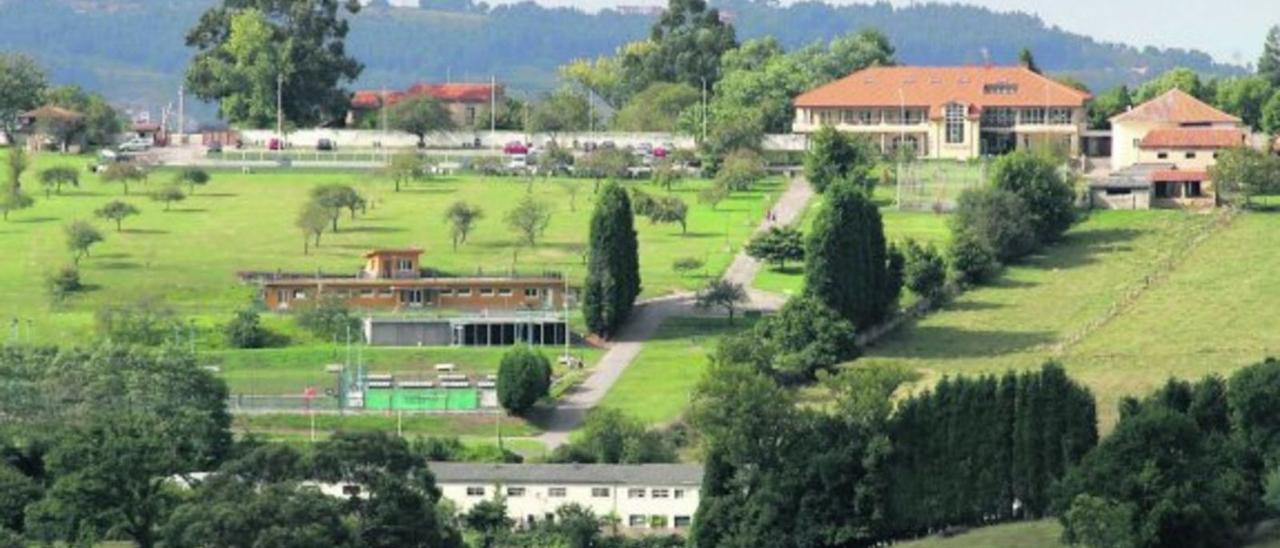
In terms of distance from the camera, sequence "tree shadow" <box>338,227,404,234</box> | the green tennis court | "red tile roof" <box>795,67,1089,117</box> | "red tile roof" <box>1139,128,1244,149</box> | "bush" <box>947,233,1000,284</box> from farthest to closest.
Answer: "red tile roof" <box>795,67,1089,117</box> < "red tile roof" <box>1139,128,1244,149</box> < "tree shadow" <box>338,227,404,234</box> < "bush" <box>947,233,1000,284</box> < the green tennis court

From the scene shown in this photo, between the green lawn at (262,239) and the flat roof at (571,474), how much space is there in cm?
1339

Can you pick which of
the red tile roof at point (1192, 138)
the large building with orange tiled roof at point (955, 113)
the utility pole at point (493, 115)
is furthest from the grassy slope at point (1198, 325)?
the utility pole at point (493, 115)

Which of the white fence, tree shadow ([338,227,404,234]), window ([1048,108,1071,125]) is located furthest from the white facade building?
the white fence

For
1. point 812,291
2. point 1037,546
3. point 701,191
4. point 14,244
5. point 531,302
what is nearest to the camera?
point 1037,546

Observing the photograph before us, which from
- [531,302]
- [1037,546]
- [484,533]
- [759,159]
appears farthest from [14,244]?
[1037,546]

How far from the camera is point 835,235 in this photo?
256 feet

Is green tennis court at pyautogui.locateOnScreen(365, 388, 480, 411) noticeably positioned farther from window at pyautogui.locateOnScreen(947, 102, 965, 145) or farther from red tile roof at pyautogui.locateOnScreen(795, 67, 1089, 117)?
red tile roof at pyautogui.locateOnScreen(795, 67, 1089, 117)

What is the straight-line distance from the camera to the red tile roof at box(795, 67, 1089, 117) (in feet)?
363

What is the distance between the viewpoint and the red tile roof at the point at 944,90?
11056 centimetres

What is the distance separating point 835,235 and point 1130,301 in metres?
7.87

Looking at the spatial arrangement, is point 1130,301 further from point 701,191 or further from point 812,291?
point 701,191

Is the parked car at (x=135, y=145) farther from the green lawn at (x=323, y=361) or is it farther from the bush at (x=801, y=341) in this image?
the bush at (x=801, y=341)

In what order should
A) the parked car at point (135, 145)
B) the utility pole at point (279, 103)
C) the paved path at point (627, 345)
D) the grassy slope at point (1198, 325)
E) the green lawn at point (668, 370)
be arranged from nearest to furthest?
the paved path at point (627, 345)
the green lawn at point (668, 370)
the grassy slope at point (1198, 325)
the parked car at point (135, 145)
the utility pole at point (279, 103)

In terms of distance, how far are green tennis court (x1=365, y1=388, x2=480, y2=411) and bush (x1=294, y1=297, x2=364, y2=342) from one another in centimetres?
523
